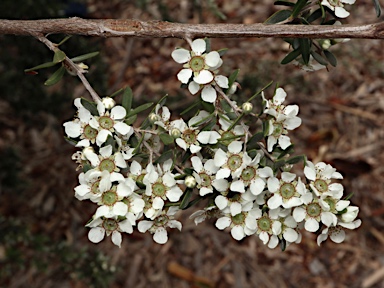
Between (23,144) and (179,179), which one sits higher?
(179,179)

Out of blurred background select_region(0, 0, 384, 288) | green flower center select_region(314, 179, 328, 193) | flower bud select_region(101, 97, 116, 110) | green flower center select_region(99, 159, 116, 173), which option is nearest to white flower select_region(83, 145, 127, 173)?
green flower center select_region(99, 159, 116, 173)

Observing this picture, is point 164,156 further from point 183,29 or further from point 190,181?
point 183,29

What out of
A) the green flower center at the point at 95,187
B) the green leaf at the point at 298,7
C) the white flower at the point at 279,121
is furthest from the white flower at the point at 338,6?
the green flower center at the point at 95,187

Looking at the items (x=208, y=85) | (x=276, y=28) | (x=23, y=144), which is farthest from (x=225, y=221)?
(x=23, y=144)

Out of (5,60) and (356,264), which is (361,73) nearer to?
(356,264)

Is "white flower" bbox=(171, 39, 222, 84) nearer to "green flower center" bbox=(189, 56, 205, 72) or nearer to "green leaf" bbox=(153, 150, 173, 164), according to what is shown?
"green flower center" bbox=(189, 56, 205, 72)
